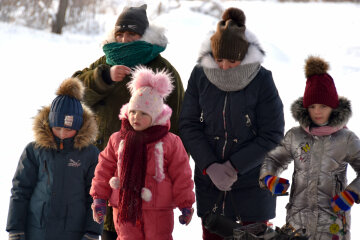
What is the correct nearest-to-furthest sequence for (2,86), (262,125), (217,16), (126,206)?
(126,206)
(262,125)
(2,86)
(217,16)

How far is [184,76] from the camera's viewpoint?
11.6 metres

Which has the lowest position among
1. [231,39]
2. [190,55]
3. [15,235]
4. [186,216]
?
[15,235]

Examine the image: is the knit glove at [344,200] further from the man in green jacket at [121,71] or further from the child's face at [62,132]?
the child's face at [62,132]

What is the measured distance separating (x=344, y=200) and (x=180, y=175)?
950 mm

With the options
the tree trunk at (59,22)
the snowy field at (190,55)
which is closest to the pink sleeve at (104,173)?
the snowy field at (190,55)

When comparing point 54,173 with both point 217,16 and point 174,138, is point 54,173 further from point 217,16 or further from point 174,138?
point 217,16

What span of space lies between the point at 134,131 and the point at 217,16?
16.6m

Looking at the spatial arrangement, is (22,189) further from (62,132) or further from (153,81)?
(153,81)

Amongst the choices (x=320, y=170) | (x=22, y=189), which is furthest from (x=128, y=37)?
(x=320, y=170)

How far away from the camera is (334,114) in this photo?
126 inches

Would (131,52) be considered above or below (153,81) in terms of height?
above

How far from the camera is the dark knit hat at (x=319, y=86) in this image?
3.21m

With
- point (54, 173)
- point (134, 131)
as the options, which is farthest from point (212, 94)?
point (54, 173)

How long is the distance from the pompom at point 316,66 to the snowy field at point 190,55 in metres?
1.99
